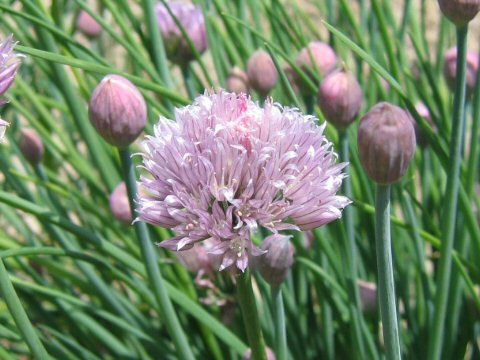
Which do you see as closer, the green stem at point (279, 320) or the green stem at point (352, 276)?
the green stem at point (279, 320)

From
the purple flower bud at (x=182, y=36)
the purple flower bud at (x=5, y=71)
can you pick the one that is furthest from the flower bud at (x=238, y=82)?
the purple flower bud at (x=5, y=71)

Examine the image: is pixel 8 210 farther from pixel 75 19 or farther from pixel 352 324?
pixel 352 324

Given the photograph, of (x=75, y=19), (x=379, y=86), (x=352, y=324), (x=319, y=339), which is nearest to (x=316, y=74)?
(x=379, y=86)

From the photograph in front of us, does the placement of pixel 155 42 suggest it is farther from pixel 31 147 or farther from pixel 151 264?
pixel 151 264

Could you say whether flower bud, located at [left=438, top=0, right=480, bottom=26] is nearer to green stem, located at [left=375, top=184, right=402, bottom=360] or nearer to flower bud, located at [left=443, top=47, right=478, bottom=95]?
green stem, located at [left=375, top=184, right=402, bottom=360]

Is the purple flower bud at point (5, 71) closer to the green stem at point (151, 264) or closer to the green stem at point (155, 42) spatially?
the green stem at point (151, 264)

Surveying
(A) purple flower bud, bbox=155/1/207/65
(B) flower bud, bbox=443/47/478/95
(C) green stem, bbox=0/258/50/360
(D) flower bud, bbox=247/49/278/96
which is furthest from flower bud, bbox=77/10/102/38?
(C) green stem, bbox=0/258/50/360
